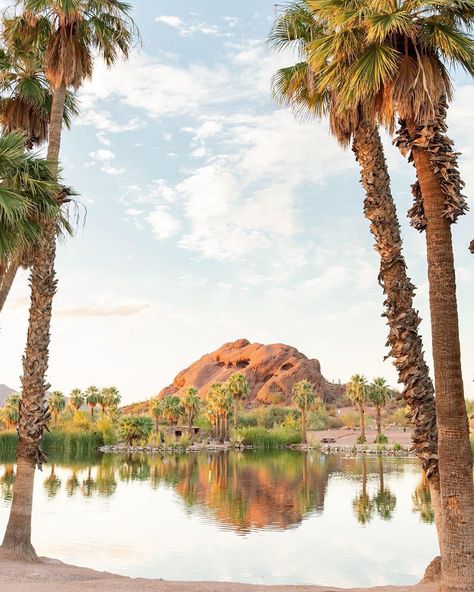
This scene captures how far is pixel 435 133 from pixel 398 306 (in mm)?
2887

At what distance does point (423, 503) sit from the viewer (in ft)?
85.5

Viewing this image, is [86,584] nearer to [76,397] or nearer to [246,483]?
[246,483]

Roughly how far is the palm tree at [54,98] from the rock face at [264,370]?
4229 inches

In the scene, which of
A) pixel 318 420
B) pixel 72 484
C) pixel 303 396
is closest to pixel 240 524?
pixel 72 484

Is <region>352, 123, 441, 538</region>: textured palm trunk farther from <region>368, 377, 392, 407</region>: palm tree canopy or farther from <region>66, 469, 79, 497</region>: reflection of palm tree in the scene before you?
<region>368, 377, 392, 407</region>: palm tree canopy

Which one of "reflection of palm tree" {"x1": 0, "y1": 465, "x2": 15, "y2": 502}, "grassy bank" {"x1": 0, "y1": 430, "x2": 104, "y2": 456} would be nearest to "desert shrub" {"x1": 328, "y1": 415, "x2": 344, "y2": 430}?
"grassy bank" {"x1": 0, "y1": 430, "x2": 104, "y2": 456}

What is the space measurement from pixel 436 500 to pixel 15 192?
30.1 feet

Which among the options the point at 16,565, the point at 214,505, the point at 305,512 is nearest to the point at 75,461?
the point at 214,505

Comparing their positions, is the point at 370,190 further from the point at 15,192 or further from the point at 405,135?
the point at 15,192

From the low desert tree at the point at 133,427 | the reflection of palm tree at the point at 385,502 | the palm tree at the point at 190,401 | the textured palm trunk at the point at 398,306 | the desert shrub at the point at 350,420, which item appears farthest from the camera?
the desert shrub at the point at 350,420

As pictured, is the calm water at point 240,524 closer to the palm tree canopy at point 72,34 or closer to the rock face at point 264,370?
the palm tree canopy at point 72,34

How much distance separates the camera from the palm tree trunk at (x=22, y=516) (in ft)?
38.4

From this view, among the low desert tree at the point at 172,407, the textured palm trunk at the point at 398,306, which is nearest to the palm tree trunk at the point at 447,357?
the textured palm trunk at the point at 398,306

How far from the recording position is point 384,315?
1038 cm
